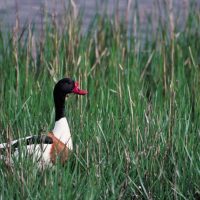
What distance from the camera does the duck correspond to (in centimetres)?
460

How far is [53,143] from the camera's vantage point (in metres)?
5.44

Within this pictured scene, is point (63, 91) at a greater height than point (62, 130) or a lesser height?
greater

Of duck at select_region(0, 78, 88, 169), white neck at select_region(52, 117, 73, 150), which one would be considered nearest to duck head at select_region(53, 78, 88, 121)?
duck at select_region(0, 78, 88, 169)

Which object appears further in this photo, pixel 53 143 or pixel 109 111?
pixel 109 111

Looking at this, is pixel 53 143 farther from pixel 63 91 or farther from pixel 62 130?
pixel 63 91

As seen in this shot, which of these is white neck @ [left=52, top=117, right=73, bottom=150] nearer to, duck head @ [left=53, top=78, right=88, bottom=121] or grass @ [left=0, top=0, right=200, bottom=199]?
grass @ [left=0, top=0, right=200, bottom=199]

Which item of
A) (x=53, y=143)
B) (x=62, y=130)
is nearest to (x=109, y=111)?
(x=62, y=130)

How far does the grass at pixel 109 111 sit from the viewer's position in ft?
14.6

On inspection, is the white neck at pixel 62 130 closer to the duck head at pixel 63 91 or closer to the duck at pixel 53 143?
the duck at pixel 53 143

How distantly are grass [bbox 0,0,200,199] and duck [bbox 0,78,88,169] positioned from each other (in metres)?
0.07

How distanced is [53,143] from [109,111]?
1.39 feet

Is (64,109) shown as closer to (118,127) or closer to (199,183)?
(118,127)

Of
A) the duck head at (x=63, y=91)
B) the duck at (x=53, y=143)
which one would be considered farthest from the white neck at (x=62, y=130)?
the duck head at (x=63, y=91)

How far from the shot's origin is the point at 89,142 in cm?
495
